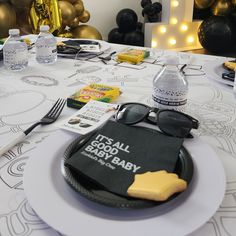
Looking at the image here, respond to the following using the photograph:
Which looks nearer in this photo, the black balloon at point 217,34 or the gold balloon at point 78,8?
the gold balloon at point 78,8

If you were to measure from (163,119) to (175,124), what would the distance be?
21 mm

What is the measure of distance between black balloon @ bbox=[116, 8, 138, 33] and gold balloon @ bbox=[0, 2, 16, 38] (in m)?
0.96

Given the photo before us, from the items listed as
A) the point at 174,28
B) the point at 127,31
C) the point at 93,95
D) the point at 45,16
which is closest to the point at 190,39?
the point at 174,28

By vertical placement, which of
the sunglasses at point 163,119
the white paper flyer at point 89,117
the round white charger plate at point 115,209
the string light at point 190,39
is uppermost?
the sunglasses at point 163,119

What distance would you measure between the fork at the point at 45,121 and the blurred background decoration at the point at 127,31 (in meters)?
2.01

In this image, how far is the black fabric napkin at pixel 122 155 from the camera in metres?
0.39

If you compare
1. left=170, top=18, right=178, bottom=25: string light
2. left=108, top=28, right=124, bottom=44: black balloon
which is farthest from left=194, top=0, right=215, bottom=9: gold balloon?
left=108, top=28, right=124, bottom=44: black balloon

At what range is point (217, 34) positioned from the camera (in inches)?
97.9

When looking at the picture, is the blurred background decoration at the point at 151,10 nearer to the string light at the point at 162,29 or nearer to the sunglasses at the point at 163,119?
the string light at the point at 162,29

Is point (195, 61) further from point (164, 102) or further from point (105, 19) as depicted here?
point (105, 19)

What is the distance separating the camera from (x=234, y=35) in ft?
8.37

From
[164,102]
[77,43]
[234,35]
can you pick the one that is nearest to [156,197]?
[164,102]

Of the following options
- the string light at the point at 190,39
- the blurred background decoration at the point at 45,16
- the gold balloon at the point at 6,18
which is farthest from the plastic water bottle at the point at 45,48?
the string light at the point at 190,39

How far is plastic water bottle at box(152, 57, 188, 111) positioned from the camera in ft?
1.86
